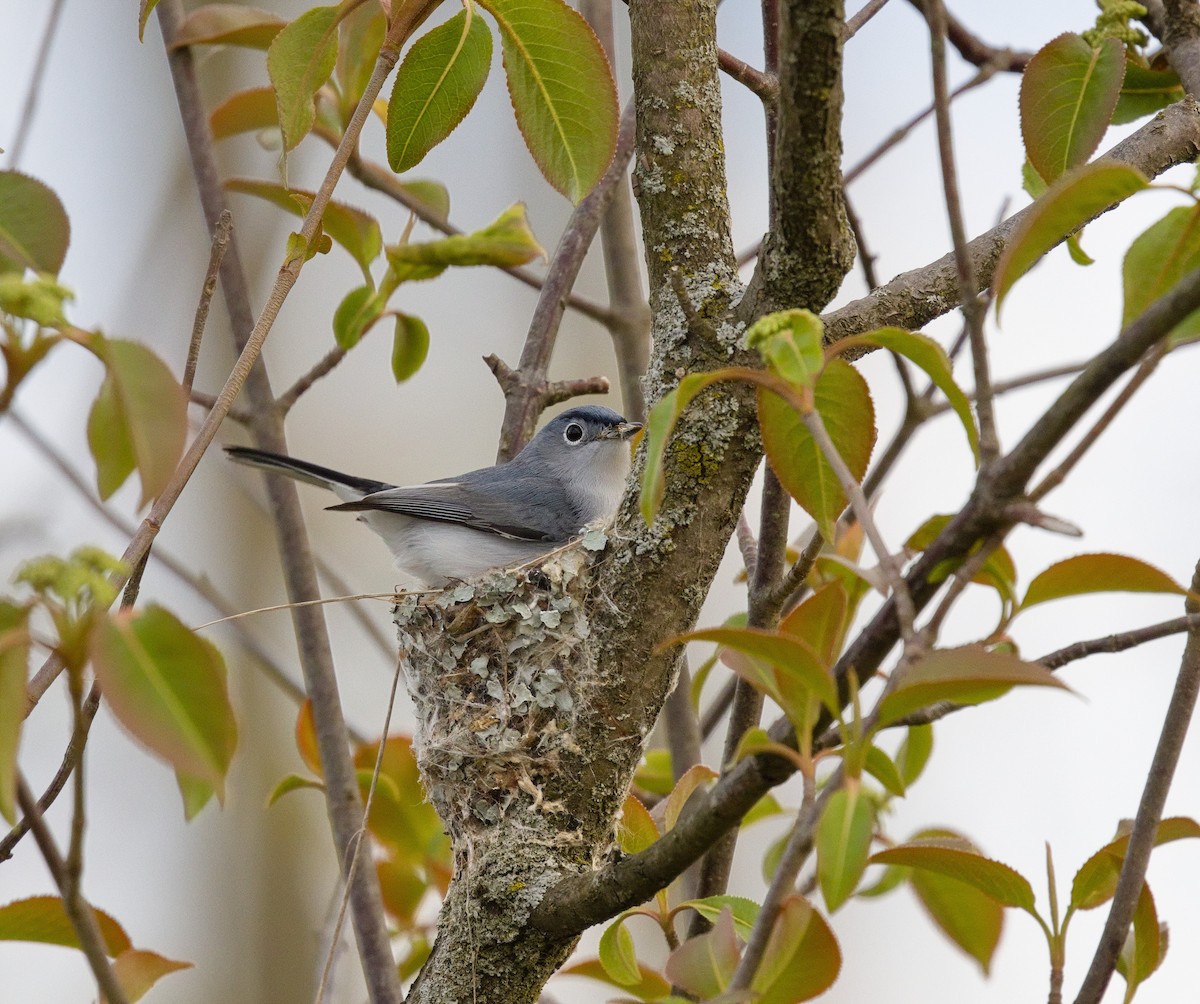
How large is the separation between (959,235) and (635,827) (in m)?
1.08

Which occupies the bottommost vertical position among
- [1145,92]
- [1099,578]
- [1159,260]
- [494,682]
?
[1099,578]

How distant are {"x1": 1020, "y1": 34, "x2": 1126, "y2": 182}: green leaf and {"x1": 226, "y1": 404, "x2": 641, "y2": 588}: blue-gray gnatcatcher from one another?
1980 millimetres

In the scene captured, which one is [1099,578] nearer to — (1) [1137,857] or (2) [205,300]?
(1) [1137,857]

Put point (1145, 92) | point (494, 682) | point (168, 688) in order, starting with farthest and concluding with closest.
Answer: point (494, 682)
point (1145, 92)
point (168, 688)

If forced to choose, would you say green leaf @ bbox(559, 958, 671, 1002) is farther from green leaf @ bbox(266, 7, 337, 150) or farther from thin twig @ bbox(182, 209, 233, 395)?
green leaf @ bbox(266, 7, 337, 150)

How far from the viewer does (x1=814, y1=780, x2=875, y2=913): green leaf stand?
0.76m

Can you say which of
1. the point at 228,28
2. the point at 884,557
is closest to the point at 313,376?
the point at 228,28

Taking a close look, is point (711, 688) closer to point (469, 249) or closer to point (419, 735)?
point (419, 735)

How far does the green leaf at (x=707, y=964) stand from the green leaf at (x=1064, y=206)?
0.59 m

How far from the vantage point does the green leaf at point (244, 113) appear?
2252 millimetres

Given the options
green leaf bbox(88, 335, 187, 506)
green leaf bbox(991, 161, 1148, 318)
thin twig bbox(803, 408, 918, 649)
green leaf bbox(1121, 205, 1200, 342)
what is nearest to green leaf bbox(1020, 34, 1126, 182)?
green leaf bbox(1121, 205, 1200, 342)

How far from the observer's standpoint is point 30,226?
1124 millimetres

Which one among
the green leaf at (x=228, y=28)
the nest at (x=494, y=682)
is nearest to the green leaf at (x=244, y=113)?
the green leaf at (x=228, y=28)

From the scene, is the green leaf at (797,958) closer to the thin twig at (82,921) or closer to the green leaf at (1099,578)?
the green leaf at (1099,578)
